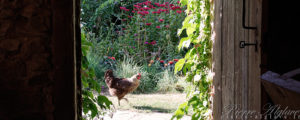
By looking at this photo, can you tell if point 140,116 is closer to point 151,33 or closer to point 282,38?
point 282,38

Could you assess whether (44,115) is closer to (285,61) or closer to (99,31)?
(285,61)

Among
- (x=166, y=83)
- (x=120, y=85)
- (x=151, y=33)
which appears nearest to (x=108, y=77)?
(x=120, y=85)

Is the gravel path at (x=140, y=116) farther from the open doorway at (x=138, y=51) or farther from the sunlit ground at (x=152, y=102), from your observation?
the open doorway at (x=138, y=51)

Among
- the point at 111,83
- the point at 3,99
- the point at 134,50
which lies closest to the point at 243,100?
the point at 3,99

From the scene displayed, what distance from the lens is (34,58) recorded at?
6.22ft

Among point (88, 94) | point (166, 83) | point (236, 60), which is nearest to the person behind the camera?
point (236, 60)

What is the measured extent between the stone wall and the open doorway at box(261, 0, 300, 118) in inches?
46.9

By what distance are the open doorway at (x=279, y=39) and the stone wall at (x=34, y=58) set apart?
3.91 ft

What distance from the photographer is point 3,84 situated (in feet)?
6.15

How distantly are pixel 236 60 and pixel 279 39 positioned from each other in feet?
1.25

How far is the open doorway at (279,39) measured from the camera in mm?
2041

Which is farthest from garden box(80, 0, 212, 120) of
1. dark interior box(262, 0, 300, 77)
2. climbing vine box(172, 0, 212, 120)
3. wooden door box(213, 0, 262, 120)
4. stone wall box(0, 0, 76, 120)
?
stone wall box(0, 0, 76, 120)

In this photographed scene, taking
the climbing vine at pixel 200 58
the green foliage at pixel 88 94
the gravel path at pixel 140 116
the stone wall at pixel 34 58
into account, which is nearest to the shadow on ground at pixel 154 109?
the gravel path at pixel 140 116

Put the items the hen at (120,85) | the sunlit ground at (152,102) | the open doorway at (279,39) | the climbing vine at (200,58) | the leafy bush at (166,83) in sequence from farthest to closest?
the leafy bush at (166,83), the hen at (120,85), the sunlit ground at (152,102), the climbing vine at (200,58), the open doorway at (279,39)
